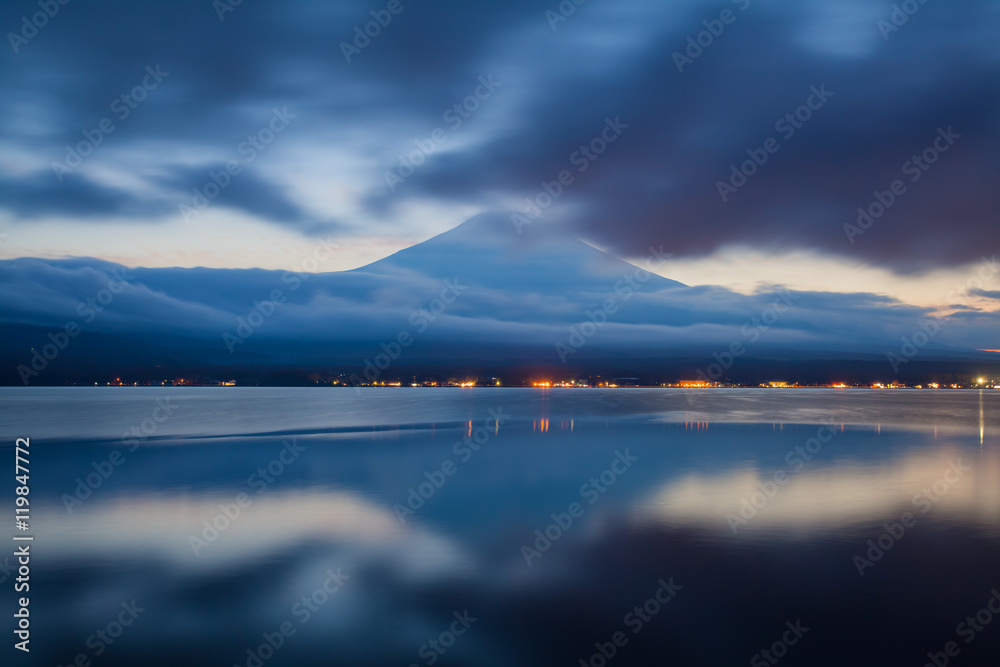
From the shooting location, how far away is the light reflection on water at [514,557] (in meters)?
7.75

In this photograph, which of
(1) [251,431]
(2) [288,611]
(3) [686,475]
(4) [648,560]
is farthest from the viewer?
(1) [251,431]

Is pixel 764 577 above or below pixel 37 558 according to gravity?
above

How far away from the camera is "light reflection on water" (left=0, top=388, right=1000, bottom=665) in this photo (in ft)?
25.4

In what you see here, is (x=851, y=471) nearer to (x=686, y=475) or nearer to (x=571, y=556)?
(x=686, y=475)

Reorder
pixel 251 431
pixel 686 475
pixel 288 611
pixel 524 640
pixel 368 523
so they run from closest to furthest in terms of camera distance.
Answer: pixel 524 640
pixel 288 611
pixel 368 523
pixel 686 475
pixel 251 431

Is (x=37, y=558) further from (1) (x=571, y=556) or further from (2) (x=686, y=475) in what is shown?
(2) (x=686, y=475)

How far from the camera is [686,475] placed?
20000mm

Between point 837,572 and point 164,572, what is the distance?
30.8 feet

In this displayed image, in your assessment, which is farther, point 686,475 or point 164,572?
point 686,475

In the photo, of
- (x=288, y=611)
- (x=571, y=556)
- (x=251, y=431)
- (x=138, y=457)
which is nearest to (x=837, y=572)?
(x=571, y=556)

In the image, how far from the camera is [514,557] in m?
11.3

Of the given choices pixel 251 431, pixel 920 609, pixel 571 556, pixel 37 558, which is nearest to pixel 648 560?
pixel 571 556

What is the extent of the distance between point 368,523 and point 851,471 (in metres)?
14.0

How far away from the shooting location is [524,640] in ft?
25.2
